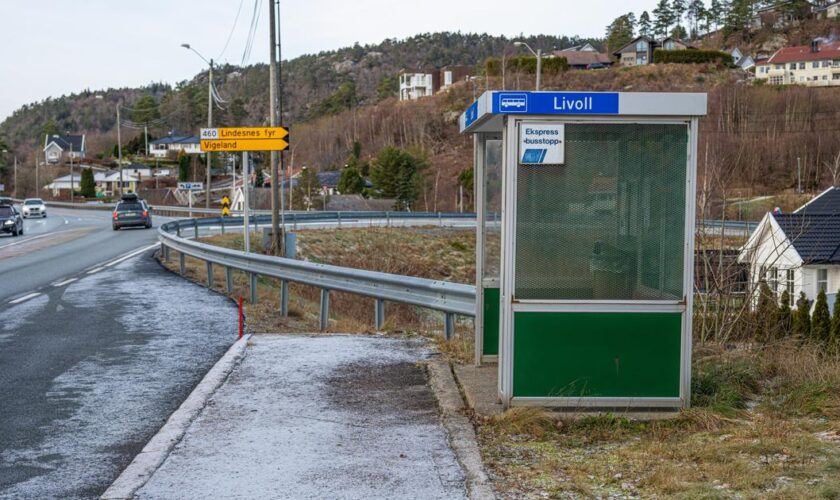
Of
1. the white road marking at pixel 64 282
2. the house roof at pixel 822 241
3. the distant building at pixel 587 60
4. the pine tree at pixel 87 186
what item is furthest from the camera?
the distant building at pixel 587 60

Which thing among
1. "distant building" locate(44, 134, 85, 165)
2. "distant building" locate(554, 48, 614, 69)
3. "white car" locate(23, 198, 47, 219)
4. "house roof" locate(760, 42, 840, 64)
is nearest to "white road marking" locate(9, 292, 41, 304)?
"white car" locate(23, 198, 47, 219)

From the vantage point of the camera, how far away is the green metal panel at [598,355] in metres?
6.97

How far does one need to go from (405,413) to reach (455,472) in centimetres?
152

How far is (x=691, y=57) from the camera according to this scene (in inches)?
5940

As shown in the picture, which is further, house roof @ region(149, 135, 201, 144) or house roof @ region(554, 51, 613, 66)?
→ house roof @ region(554, 51, 613, 66)

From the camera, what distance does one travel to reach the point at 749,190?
64.6 metres

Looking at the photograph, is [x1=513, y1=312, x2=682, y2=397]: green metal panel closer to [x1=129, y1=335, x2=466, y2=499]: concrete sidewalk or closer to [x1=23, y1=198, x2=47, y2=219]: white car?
[x1=129, y1=335, x2=466, y2=499]: concrete sidewalk

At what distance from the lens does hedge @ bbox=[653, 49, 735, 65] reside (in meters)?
151

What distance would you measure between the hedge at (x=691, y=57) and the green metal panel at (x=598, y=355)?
151m

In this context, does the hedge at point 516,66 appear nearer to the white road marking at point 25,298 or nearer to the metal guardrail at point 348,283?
the metal guardrail at point 348,283

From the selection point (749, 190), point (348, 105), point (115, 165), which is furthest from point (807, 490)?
point (348, 105)

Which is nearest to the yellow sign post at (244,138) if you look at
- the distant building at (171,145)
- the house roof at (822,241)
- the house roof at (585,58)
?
the house roof at (822,241)

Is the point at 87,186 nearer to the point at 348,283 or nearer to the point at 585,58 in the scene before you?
the point at 585,58

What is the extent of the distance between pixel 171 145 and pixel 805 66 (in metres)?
105
